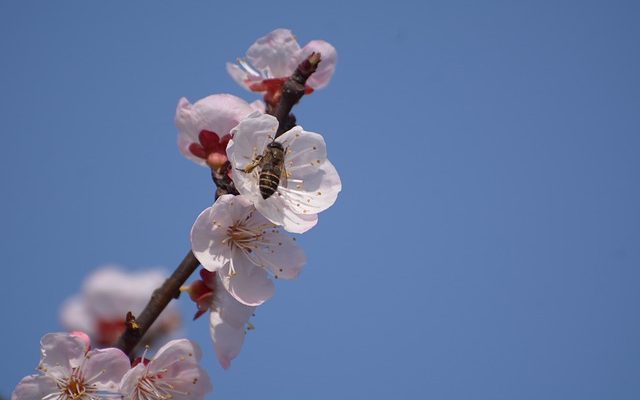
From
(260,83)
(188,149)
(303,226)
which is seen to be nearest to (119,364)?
(303,226)

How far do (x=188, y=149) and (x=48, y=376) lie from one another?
1123 millimetres

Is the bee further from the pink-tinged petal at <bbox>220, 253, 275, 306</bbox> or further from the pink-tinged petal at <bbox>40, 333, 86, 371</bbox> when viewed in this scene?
the pink-tinged petal at <bbox>40, 333, 86, 371</bbox>

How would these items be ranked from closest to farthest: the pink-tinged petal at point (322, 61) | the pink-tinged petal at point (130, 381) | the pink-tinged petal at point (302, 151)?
the pink-tinged petal at point (130, 381)
the pink-tinged petal at point (302, 151)
the pink-tinged petal at point (322, 61)

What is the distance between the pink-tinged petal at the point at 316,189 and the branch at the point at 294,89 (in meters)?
0.26

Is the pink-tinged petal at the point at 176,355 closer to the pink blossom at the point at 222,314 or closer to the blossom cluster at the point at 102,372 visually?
the blossom cluster at the point at 102,372

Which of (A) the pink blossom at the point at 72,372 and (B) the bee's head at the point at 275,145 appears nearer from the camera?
(A) the pink blossom at the point at 72,372

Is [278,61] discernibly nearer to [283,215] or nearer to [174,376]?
[283,215]

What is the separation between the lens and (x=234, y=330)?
8.73 feet

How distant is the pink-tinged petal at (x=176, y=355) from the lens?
250 centimetres

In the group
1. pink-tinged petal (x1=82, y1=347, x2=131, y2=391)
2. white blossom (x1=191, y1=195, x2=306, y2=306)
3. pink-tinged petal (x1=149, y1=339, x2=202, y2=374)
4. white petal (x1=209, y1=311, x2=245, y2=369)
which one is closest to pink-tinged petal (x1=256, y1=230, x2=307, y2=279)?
white blossom (x1=191, y1=195, x2=306, y2=306)

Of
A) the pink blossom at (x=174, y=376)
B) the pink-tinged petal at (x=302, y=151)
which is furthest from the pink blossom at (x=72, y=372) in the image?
the pink-tinged petal at (x=302, y=151)

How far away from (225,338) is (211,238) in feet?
1.37

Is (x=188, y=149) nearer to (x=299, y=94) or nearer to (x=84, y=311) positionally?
(x=299, y=94)

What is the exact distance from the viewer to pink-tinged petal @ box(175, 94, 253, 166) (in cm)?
279
